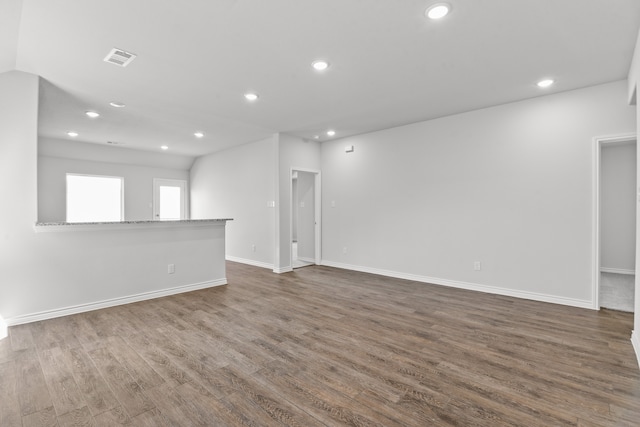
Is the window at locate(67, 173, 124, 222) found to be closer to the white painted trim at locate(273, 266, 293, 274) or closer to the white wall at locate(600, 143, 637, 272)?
the white painted trim at locate(273, 266, 293, 274)

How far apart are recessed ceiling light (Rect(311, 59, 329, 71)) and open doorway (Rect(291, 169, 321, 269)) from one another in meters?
3.34

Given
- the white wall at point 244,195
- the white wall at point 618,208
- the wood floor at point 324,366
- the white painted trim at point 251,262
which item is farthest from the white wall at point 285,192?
the white wall at point 618,208

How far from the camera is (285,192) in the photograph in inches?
235

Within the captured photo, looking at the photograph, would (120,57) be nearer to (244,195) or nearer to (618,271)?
(244,195)

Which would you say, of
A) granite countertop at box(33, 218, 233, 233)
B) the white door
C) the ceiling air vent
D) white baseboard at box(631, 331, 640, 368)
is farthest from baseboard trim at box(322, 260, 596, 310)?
the white door

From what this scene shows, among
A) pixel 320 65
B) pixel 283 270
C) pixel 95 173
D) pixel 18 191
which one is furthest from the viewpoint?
pixel 95 173

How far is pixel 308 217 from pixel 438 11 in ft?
17.0

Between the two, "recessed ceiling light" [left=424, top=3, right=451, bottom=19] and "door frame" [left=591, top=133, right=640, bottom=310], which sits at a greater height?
"recessed ceiling light" [left=424, top=3, right=451, bottom=19]

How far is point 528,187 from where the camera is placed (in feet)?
13.3

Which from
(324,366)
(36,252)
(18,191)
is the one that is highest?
(18,191)

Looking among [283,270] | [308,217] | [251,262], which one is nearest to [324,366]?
[283,270]

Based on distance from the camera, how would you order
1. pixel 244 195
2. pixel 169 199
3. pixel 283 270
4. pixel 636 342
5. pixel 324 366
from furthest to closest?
pixel 169 199 < pixel 244 195 < pixel 283 270 < pixel 636 342 < pixel 324 366

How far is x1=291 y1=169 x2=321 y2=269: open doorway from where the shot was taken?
21.8ft

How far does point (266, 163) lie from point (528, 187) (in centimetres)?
461
